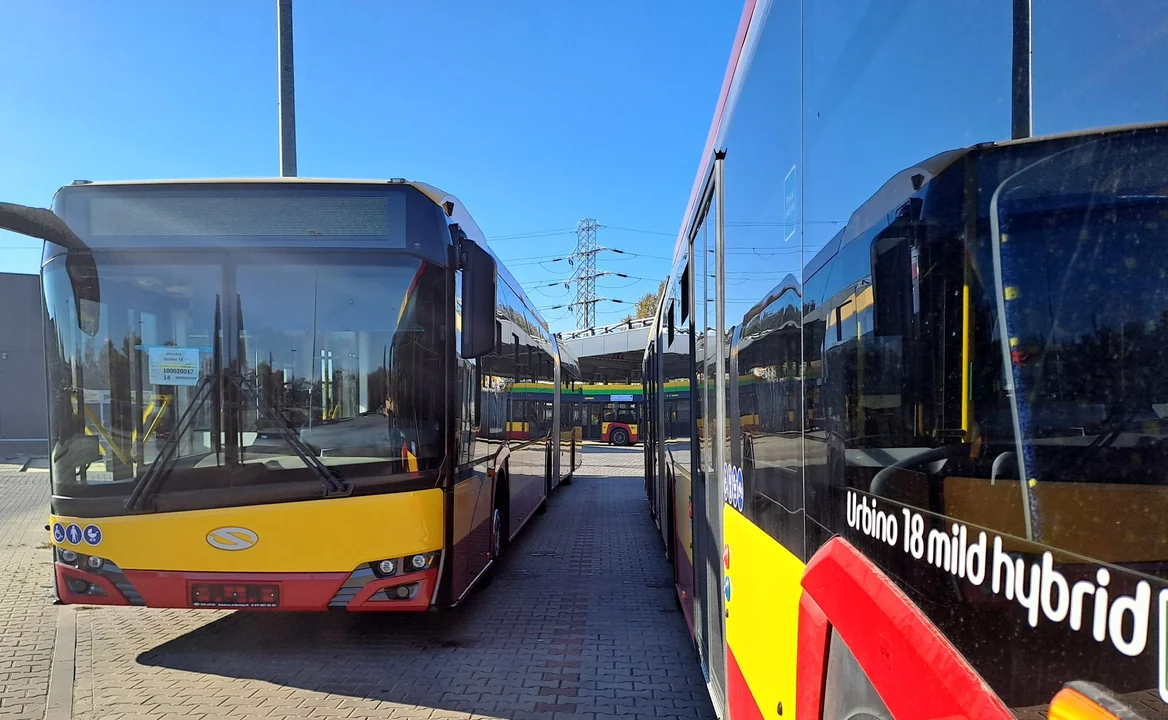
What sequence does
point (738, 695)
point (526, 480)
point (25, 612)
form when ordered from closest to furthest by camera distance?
point (738, 695) < point (25, 612) < point (526, 480)

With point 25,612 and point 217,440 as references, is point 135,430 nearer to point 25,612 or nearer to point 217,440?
point 217,440

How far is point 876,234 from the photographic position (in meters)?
1.59

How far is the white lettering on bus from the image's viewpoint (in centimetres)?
83

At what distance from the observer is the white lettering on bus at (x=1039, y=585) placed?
83 centimetres

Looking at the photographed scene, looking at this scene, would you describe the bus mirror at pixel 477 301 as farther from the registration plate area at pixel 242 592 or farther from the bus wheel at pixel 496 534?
the bus wheel at pixel 496 534

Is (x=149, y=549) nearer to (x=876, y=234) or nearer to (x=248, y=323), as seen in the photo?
(x=248, y=323)

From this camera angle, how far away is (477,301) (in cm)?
498

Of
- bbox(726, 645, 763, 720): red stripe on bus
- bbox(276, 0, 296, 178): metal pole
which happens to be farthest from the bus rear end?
bbox(276, 0, 296, 178): metal pole

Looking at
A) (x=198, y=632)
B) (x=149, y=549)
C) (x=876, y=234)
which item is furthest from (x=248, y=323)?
(x=876, y=234)

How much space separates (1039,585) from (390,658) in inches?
189

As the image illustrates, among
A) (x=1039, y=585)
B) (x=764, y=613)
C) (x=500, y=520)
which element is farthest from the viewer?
(x=500, y=520)

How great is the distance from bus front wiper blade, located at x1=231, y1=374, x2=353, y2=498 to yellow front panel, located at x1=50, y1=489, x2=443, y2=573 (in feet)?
0.25

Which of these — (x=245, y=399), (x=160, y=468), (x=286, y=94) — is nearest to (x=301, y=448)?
(x=245, y=399)

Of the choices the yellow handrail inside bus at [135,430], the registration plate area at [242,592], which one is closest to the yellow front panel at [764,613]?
the registration plate area at [242,592]
